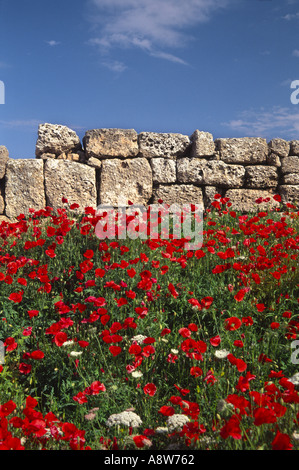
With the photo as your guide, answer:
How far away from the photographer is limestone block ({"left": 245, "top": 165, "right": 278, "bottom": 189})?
8.85 m

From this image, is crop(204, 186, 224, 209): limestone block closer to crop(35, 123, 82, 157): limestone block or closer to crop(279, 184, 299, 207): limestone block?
crop(279, 184, 299, 207): limestone block

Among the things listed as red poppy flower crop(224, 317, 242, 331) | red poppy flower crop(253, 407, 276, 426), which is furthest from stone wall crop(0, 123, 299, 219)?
red poppy flower crop(253, 407, 276, 426)

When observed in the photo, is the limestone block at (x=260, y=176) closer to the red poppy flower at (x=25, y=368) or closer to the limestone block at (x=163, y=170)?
the limestone block at (x=163, y=170)

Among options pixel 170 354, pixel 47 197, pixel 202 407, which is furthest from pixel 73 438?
pixel 47 197

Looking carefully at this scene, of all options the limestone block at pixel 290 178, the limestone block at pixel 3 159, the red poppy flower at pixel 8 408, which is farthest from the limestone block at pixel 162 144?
the red poppy flower at pixel 8 408

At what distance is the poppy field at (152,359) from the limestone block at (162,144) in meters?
3.58

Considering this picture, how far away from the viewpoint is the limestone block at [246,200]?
8.64 m

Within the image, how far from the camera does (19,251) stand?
5719mm

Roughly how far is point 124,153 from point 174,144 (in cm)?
107

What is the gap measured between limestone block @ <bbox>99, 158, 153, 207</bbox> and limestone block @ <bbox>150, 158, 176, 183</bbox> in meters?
0.22

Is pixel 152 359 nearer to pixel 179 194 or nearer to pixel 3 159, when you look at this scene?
pixel 179 194

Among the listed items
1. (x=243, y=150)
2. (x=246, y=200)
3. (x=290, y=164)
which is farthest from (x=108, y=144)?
(x=290, y=164)
